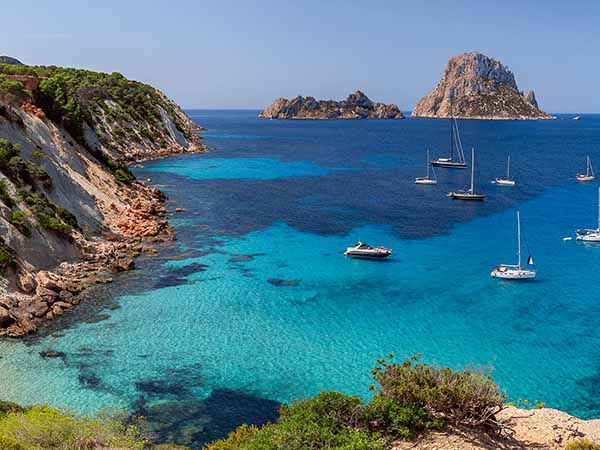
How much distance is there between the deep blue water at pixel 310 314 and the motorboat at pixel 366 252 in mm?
1034

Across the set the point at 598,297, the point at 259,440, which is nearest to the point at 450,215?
the point at 598,297

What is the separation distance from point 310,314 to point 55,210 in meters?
25.6

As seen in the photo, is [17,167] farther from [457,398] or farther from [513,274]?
[513,274]

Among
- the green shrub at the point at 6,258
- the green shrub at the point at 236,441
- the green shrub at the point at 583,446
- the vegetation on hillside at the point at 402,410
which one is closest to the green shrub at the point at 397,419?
the vegetation on hillside at the point at 402,410

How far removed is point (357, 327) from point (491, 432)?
1614cm

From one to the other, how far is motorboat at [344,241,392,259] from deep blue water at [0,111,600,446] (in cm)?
103

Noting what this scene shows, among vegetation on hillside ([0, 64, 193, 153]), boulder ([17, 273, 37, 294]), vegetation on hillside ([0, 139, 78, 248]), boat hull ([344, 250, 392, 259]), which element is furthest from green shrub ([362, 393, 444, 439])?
vegetation on hillside ([0, 64, 193, 153])

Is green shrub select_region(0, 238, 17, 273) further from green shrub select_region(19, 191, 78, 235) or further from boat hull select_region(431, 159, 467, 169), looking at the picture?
boat hull select_region(431, 159, 467, 169)

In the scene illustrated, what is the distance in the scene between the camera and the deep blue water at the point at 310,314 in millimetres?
27391

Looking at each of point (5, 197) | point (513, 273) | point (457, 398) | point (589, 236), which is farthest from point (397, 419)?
point (589, 236)

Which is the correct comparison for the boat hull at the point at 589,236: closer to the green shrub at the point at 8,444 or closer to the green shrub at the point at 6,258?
the green shrub at the point at 6,258

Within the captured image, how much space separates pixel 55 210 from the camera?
154 ft

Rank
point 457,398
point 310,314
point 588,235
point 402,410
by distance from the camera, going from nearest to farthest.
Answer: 1. point 402,410
2. point 457,398
3. point 310,314
4. point 588,235

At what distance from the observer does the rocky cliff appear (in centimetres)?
3703
